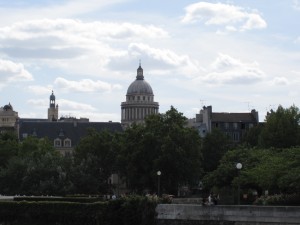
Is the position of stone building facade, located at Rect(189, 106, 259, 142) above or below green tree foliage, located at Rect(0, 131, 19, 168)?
above

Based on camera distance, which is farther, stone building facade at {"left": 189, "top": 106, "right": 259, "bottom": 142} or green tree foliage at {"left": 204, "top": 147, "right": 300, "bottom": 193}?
stone building facade at {"left": 189, "top": 106, "right": 259, "bottom": 142}

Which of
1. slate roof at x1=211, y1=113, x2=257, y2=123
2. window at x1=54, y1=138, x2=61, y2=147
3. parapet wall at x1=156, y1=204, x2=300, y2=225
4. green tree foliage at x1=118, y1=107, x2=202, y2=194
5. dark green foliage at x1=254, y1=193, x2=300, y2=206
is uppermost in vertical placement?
slate roof at x1=211, y1=113, x2=257, y2=123

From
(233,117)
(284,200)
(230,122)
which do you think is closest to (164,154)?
(284,200)

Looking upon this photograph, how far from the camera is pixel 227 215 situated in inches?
2126

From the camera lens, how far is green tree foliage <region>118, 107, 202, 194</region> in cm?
10206

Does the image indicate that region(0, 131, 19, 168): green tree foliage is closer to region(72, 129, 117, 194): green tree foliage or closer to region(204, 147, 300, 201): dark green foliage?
region(72, 129, 117, 194): green tree foliage

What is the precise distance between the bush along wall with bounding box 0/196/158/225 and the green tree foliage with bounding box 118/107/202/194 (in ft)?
120

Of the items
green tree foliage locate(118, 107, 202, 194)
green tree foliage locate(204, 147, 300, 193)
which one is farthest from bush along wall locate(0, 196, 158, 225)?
green tree foliage locate(118, 107, 202, 194)

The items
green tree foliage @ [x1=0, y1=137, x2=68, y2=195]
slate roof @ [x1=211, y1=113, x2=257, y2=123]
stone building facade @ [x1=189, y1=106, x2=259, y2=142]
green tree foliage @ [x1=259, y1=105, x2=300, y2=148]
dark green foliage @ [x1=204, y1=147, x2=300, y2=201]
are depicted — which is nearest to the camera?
dark green foliage @ [x1=204, y1=147, x2=300, y2=201]

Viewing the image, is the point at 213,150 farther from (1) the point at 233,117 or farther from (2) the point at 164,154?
(2) the point at 164,154

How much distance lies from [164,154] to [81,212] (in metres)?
39.8

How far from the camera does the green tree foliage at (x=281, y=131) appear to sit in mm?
111375

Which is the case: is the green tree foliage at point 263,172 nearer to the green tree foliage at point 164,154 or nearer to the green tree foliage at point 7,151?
the green tree foliage at point 164,154

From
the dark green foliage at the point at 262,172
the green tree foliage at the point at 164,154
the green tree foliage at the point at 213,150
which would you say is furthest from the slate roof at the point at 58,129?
the dark green foliage at the point at 262,172
